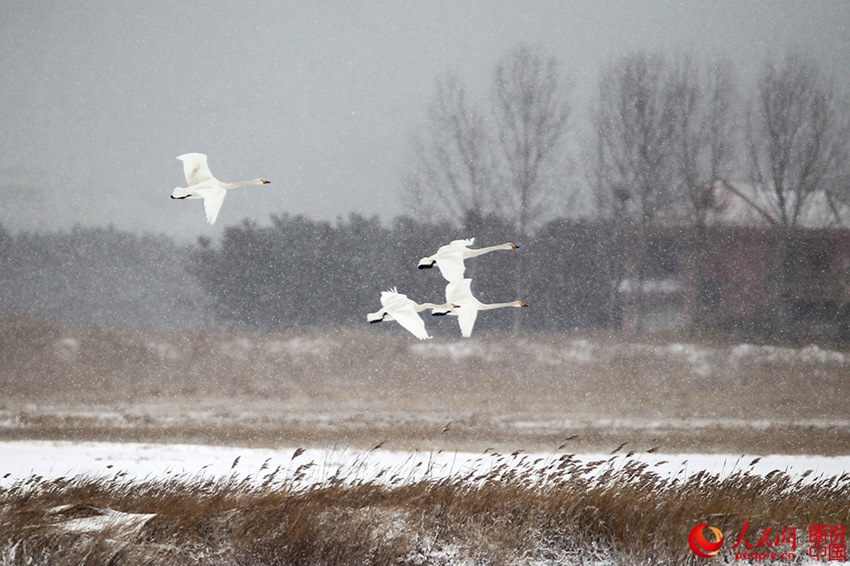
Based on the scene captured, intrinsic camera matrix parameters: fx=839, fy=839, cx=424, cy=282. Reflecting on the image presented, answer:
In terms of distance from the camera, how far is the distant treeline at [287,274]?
14492 millimetres

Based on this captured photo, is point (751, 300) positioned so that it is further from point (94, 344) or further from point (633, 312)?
point (94, 344)

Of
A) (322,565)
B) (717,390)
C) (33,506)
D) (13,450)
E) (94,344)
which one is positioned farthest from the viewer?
(94,344)

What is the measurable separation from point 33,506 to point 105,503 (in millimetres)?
468

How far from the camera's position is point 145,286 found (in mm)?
14742

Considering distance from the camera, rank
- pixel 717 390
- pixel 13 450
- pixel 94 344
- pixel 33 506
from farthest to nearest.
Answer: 1. pixel 94 344
2. pixel 717 390
3. pixel 13 450
4. pixel 33 506

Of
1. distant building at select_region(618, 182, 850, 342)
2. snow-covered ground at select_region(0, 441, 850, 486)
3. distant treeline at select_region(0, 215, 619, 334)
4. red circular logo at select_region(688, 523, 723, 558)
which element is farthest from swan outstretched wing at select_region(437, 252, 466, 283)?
distant building at select_region(618, 182, 850, 342)

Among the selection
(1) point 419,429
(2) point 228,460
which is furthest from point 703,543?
(1) point 419,429

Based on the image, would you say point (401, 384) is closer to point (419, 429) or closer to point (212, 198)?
point (419, 429)

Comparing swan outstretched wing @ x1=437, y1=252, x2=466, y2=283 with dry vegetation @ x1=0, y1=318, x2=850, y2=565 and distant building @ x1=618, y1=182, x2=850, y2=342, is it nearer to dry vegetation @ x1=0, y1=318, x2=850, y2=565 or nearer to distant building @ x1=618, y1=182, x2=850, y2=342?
dry vegetation @ x1=0, y1=318, x2=850, y2=565

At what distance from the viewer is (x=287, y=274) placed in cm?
1490

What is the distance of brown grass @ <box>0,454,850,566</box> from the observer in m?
5.21

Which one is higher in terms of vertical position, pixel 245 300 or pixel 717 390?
pixel 245 300

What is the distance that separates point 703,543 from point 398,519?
1984mm

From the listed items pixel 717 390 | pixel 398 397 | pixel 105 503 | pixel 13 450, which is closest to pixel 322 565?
pixel 105 503
